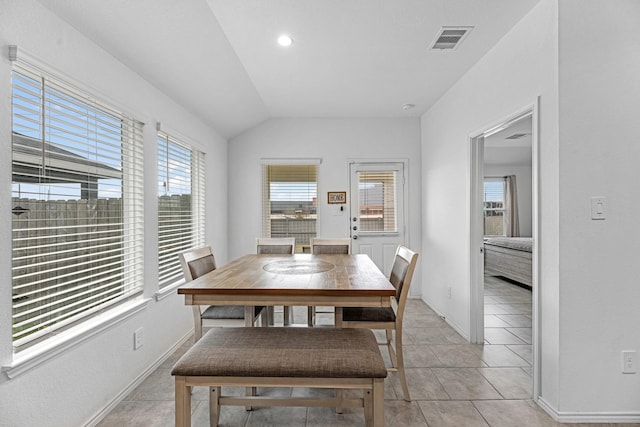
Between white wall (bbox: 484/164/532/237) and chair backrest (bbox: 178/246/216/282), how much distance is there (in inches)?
271

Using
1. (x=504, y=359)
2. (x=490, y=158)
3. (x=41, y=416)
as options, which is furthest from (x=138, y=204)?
(x=490, y=158)

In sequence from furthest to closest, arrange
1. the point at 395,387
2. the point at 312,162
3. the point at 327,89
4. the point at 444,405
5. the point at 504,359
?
1. the point at 312,162
2. the point at 327,89
3. the point at 504,359
4. the point at 395,387
5. the point at 444,405

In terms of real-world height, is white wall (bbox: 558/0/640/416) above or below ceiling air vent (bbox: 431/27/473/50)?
below

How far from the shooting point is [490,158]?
284 inches

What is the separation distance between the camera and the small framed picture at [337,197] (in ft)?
15.8

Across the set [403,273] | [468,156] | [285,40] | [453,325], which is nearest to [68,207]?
[285,40]

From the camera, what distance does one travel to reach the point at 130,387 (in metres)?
2.28

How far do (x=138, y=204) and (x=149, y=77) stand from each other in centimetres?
97

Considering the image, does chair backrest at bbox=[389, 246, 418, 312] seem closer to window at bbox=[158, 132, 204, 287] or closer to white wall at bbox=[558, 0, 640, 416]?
white wall at bbox=[558, 0, 640, 416]

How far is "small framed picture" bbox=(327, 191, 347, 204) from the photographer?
4820 millimetres

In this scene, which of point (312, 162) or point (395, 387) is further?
point (312, 162)

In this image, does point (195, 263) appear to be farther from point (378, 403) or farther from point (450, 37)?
point (450, 37)

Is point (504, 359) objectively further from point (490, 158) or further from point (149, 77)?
point (490, 158)

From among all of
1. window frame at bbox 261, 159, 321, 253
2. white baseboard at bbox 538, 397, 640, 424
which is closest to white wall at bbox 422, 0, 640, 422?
white baseboard at bbox 538, 397, 640, 424
